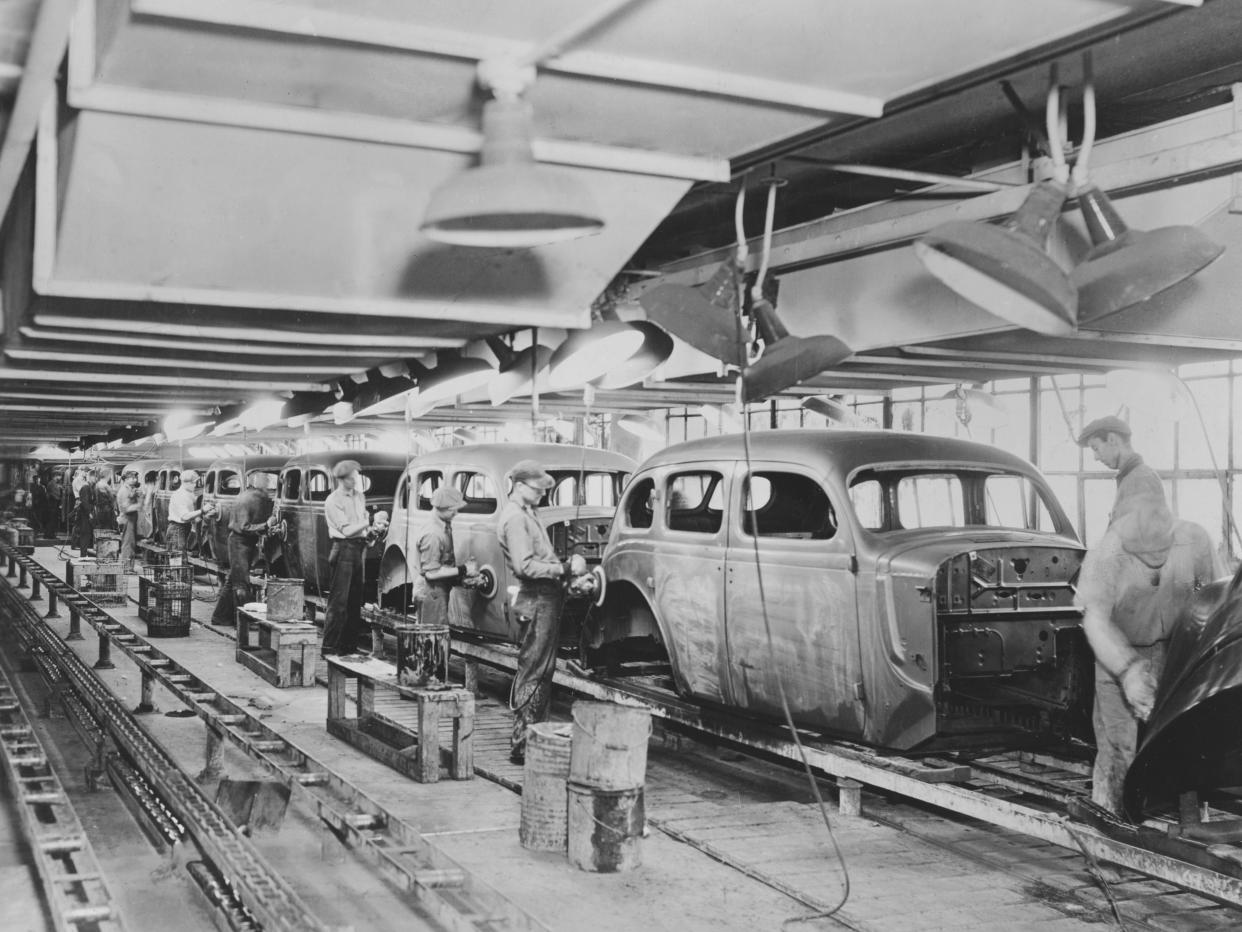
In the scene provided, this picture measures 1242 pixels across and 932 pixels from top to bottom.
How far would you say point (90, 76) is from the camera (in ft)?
9.49

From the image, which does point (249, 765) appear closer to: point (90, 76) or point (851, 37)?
point (90, 76)

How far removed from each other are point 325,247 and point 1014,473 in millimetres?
5239

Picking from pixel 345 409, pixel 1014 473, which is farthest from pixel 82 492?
pixel 1014 473

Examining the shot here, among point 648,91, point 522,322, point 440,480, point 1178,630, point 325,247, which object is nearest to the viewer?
point 648,91

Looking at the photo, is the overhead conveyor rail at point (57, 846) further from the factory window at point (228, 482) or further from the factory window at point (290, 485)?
the factory window at point (228, 482)

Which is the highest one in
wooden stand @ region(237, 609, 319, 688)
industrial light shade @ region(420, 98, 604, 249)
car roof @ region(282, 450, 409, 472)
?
industrial light shade @ region(420, 98, 604, 249)

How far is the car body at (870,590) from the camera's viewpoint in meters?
6.55

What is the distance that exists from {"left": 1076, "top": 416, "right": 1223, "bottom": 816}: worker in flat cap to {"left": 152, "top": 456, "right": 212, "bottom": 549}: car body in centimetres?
2105

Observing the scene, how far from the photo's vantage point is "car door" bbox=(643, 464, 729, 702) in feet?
25.3

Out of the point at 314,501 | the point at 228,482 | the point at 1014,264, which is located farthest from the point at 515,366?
the point at 228,482

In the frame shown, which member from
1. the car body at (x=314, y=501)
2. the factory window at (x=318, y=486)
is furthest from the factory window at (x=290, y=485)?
the factory window at (x=318, y=486)

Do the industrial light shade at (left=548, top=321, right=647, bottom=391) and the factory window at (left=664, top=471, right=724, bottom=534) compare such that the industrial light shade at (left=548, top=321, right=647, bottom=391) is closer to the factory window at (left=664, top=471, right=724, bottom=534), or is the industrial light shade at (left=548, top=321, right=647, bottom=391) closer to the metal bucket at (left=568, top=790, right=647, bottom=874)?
the metal bucket at (left=568, top=790, right=647, bottom=874)

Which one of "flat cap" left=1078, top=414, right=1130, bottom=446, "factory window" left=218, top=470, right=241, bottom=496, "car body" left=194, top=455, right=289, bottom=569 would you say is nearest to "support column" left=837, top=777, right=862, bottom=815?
"flat cap" left=1078, top=414, right=1130, bottom=446

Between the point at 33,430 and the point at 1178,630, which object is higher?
the point at 33,430
